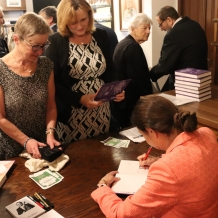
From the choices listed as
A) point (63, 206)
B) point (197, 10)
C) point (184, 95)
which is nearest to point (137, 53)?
point (184, 95)

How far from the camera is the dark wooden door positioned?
152 inches

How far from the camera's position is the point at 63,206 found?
131 cm

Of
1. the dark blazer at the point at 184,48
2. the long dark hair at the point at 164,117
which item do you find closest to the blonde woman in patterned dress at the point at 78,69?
the long dark hair at the point at 164,117

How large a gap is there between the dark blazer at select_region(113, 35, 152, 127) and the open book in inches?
62.2

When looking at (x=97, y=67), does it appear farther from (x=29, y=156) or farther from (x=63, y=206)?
(x=63, y=206)

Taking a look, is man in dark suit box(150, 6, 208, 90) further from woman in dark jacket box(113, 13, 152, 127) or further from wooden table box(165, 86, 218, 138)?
wooden table box(165, 86, 218, 138)

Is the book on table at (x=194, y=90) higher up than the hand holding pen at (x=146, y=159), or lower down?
higher up

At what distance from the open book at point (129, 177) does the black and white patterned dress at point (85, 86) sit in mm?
552

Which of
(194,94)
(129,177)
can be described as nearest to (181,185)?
(129,177)

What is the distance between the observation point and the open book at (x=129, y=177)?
4.50 feet

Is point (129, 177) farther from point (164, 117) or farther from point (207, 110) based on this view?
point (207, 110)

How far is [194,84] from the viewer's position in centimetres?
243

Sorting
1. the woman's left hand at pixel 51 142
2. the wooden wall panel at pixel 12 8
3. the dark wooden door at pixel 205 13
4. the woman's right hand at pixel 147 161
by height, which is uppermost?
the wooden wall panel at pixel 12 8

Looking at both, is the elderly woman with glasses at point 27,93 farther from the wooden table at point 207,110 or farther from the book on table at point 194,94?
the book on table at point 194,94
